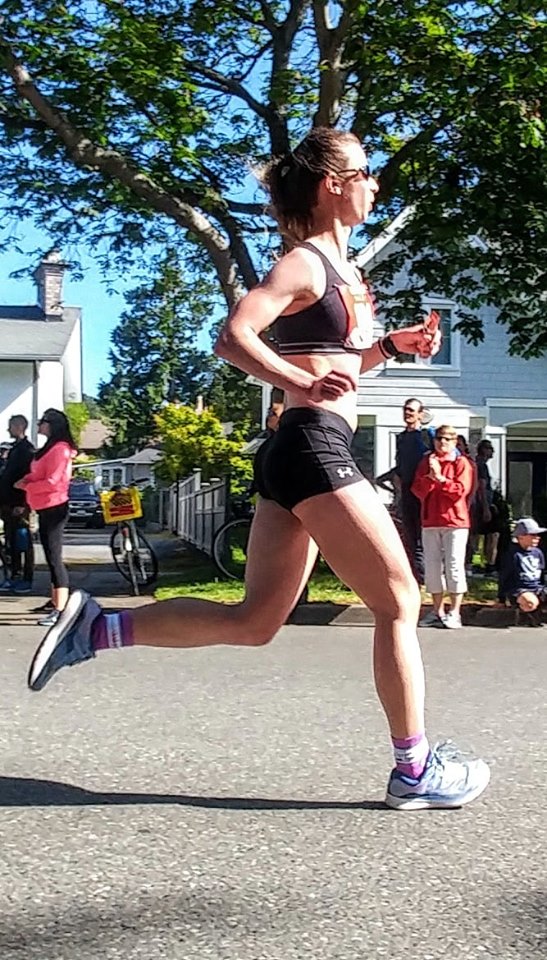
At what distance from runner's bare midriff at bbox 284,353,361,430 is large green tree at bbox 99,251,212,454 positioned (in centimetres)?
7896

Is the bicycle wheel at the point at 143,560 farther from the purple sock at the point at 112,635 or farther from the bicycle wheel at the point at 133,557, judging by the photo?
the purple sock at the point at 112,635

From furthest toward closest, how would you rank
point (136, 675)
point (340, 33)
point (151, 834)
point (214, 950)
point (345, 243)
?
point (340, 33) → point (136, 675) → point (345, 243) → point (151, 834) → point (214, 950)

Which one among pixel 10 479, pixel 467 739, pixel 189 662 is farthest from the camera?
pixel 10 479

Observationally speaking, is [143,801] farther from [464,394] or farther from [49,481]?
[464,394]

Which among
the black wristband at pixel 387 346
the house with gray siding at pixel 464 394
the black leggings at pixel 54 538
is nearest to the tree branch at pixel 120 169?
the black leggings at pixel 54 538

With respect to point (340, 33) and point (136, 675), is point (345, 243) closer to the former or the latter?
point (136, 675)

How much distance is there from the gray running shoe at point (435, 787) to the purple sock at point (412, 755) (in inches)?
0.8

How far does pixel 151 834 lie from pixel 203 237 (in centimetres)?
1070

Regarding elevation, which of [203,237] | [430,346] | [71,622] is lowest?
[71,622]

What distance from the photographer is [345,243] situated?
421 cm

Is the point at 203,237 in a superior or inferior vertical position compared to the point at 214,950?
superior

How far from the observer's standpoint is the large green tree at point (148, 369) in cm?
8919

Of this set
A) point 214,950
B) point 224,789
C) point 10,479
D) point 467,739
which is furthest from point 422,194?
point 214,950

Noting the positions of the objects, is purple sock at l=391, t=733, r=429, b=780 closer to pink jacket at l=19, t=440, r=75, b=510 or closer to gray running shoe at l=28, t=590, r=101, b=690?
gray running shoe at l=28, t=590, r=101, b=690
